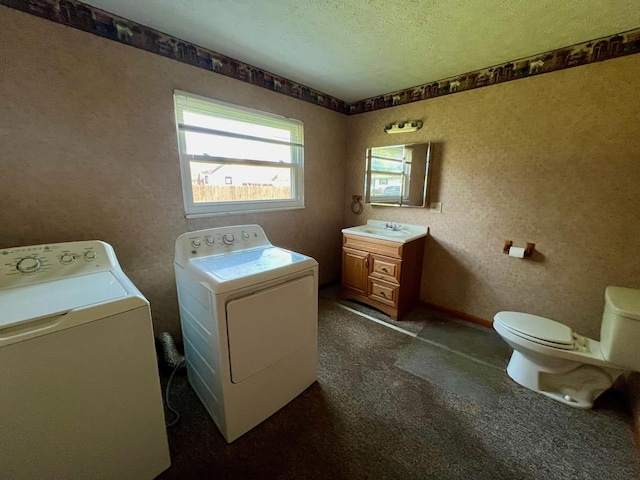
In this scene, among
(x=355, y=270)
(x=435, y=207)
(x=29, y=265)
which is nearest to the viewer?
(x=29, y=265)

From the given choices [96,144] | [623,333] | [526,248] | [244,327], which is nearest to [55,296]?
[244,327]

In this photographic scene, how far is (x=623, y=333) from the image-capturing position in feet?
4.63

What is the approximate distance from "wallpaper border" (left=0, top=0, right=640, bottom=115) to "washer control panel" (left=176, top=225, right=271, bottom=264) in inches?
51.8

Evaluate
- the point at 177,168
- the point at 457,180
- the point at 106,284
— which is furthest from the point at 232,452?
the point at 457,180

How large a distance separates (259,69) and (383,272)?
2267mm

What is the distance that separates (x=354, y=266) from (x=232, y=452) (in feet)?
6.41

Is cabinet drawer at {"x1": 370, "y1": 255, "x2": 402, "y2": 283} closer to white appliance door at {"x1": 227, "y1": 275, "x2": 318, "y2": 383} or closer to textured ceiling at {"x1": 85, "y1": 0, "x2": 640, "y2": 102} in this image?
white appliance door at {"x1": 227, "y1": 275, "x2": 318, "y2": 383}

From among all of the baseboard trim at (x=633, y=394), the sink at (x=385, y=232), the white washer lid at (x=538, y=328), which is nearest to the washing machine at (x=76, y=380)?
the white washer lid at (x=538, y=328)

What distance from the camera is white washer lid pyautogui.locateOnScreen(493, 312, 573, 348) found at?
161 centimetres

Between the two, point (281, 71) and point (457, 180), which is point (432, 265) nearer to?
point (457, 180)

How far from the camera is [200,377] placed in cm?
154

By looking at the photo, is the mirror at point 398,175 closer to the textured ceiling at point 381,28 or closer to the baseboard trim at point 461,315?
the textured ceiling at point 381,28

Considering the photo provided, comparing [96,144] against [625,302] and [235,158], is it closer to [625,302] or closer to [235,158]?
[235,158]

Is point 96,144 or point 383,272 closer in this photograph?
point 96,144
